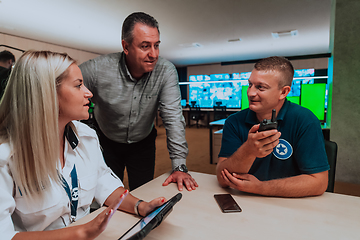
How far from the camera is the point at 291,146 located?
1.24m

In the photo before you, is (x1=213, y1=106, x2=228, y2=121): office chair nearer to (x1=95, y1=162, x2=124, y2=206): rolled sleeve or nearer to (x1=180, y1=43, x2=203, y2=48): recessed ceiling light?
(x1=180, y1=43, x2=203, y2=48): recessed ceiling light

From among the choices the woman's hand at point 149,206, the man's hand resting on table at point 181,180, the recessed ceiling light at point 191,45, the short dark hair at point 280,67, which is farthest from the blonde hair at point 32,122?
the recessed ceiling light at point 191,45

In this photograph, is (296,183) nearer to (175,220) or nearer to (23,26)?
(175,220)

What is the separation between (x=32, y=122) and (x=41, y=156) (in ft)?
0.38

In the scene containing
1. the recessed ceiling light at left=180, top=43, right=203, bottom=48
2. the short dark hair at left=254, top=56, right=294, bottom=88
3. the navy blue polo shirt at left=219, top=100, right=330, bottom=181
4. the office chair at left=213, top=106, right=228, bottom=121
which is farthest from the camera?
the office chair at left=213, top=106, right=228, bottom=121

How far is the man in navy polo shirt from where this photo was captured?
105 centimetres

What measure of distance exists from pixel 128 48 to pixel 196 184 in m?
0.96

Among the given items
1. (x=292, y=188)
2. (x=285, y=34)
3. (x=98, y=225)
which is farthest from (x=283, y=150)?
(x=285, y=34)

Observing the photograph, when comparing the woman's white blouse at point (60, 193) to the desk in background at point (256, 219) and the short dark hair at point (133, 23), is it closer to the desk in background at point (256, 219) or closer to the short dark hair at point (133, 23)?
the desk in background at point (256, 219)

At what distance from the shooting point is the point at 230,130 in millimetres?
1398

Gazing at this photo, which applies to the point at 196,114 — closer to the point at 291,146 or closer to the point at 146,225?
the point at 291,146

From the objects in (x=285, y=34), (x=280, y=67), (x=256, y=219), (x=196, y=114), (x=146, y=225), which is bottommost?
(x=196, y=114)

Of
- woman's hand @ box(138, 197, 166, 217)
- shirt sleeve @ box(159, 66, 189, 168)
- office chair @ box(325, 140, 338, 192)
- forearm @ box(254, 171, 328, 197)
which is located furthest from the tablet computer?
office chair @ box(325, 140, 338, 192)

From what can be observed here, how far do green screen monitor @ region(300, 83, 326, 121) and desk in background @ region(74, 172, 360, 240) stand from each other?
3118 mm
